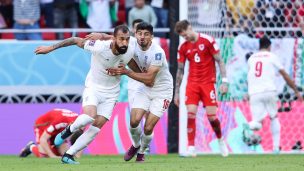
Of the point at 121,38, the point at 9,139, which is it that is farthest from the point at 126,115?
the point at 121,38

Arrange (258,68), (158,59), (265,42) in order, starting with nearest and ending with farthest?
(158,59), (265,42), (258,68)

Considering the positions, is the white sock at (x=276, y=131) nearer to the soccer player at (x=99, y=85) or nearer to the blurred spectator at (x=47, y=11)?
the soccer player at (x=99, y=85)

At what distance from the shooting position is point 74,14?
19.8m

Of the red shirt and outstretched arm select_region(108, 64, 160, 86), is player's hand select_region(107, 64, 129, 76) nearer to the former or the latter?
outstretched arm select_region(108, 64, 160, 86)

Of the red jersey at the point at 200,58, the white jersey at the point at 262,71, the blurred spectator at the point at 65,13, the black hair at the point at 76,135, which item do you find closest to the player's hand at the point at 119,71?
the black hair at the point at 76,135

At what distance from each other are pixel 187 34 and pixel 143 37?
2.87 m

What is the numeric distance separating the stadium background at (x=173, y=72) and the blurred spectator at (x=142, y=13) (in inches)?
47.8

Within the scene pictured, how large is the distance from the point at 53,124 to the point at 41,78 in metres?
2.58

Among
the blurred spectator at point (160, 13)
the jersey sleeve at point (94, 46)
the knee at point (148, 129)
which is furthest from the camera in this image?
the blurred spectator at point (160, 13)

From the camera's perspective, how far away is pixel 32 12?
1911 cm

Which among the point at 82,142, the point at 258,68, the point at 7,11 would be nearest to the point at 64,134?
the point at 82,142

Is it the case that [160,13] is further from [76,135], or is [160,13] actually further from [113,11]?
[76,135]

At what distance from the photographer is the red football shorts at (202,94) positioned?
16656 mm

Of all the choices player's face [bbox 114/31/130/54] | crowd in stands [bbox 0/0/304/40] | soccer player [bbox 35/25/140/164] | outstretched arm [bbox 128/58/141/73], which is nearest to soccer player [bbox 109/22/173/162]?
outstretched arm [bbox 128/58/141/73]
